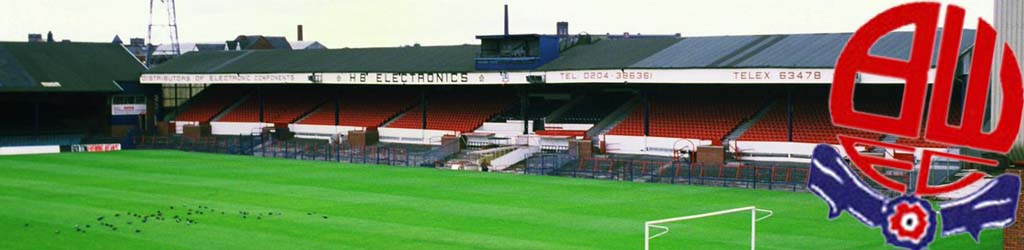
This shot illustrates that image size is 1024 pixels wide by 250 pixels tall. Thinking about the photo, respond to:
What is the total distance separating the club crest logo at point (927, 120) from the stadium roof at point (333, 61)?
41.4 metres

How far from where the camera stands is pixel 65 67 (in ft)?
236

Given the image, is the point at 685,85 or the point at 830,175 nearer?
the point at 830,175

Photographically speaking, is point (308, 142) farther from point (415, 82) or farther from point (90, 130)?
point (90, 130)

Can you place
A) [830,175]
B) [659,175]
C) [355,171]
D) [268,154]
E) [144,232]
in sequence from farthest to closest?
[268,154] → [355,171] → [659,175] → [144,232] → [830,175]

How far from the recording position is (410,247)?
90.6ft

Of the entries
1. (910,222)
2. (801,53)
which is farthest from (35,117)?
(910,222)

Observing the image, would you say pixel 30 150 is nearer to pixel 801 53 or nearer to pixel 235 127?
pixel 235 127

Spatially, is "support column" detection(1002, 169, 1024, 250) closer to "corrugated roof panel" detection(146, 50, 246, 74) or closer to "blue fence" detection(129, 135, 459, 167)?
"blue fence" detection(129, 135, 459, 167)

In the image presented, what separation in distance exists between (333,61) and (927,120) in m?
53.4

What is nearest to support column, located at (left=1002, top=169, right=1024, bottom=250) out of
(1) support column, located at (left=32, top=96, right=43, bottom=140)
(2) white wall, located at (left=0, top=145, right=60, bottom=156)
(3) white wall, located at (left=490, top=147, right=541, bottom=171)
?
(3) white wall, located at (left=490, top=147, right=541, bottom=171)

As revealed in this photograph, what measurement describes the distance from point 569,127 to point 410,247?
3017 centimetres

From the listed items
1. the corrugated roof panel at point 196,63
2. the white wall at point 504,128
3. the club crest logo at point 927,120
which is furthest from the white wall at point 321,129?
the club crest logo at point 927,120

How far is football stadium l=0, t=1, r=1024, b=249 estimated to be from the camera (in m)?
30.3

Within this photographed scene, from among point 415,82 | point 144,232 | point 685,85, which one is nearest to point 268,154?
point 415,82
